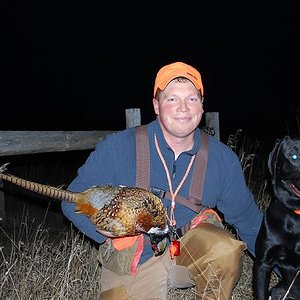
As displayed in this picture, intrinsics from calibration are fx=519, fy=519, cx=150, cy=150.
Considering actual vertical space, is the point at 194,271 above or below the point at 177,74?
below

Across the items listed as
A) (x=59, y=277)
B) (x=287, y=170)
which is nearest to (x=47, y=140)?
(x=59, y=277)

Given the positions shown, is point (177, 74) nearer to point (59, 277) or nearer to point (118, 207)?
point (118, 207)

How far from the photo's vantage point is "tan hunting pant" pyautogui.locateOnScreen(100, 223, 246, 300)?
3.09 metres

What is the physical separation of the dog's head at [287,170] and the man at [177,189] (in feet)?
0.99

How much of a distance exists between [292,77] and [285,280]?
31135 millimetres

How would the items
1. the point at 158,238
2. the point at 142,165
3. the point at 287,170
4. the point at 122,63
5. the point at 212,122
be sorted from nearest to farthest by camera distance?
the point at 158,238
the point at 142,165
the point at 287,170
the point at 212,122
the point at 122,63

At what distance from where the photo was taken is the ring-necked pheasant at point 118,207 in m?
2.73

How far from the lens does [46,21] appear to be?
3784 cm

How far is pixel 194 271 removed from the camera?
10.4ft

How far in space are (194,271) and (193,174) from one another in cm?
59

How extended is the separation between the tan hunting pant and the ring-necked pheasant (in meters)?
0.36

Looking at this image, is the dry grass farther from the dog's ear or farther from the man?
the dog's ear

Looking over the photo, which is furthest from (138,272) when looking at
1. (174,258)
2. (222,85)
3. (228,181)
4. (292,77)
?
(292,77)

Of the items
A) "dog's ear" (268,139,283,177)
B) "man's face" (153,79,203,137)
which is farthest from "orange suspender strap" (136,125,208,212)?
"dog's ear" (268,139,283,177)
